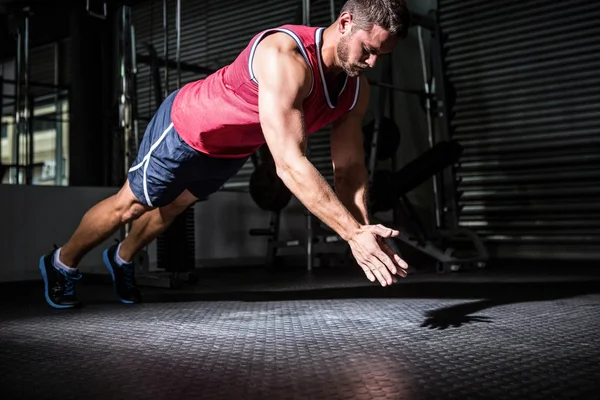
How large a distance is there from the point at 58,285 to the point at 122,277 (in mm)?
233

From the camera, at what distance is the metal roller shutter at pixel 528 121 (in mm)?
4227

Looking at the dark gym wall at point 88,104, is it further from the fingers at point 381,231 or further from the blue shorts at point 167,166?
the fingers at point 381,231

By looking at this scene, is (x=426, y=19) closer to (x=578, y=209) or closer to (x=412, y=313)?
(x=578, y=209)

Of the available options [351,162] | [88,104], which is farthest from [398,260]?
[88,104]

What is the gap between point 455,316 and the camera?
6.16 ft

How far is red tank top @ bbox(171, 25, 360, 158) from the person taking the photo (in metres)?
1.60

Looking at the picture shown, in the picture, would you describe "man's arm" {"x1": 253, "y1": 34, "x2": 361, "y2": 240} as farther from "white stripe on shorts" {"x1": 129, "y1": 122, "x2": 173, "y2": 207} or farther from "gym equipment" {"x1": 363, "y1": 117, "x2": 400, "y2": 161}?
"gym equipment" {"x1": 363, "y1": 117, "x2": 400, "y2": 161}

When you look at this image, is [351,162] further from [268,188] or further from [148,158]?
[268,188]

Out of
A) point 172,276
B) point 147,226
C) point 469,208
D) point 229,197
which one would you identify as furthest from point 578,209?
point 147,226

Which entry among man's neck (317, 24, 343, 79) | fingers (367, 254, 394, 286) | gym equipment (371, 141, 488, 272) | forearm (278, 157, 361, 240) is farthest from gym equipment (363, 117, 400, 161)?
fingers (367, 254, 394, 286)

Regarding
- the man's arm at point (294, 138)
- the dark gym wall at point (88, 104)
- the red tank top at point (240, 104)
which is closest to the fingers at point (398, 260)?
the man's arm at point (294, 138)

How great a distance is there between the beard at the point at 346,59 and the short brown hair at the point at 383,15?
0.20 ft

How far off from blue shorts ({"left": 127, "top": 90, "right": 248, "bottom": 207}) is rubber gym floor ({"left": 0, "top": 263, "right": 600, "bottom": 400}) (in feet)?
1.35

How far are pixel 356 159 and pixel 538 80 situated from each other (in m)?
3.19
